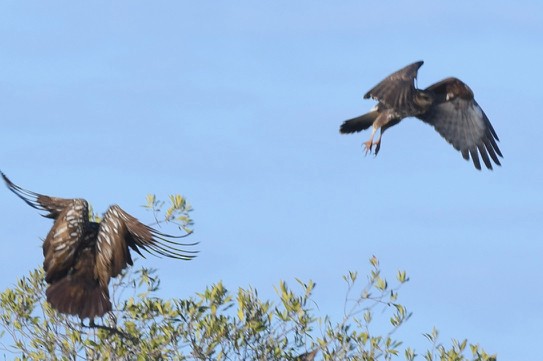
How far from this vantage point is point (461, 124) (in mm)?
20609

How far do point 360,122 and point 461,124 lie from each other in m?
2.19

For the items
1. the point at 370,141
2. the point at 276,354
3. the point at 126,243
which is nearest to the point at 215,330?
the point at 276,354

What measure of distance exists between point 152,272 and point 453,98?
8.03 m

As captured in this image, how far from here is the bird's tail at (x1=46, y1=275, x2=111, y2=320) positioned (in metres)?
13.7

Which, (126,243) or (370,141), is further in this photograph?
(370,141)

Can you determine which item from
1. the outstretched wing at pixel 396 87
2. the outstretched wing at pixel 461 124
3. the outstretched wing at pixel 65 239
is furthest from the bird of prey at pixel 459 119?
the outstretched wing at pixel 65 239

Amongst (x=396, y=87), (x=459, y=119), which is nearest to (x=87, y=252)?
(x=396, y=87)

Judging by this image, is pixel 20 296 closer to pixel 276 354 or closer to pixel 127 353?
pixel 127 353

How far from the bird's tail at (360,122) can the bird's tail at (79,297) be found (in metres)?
6.46

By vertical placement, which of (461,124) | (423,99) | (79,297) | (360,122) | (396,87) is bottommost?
(79,297)

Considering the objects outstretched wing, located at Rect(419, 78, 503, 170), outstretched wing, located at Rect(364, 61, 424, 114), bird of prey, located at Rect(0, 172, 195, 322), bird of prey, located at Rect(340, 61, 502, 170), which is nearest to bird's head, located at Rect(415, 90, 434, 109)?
bird of prey, located at Rect(340, 61, 502, 170)

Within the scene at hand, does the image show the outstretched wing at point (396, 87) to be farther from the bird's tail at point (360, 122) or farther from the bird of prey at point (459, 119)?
the bird of prey at point (459, 119)

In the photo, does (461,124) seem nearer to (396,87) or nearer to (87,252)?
(396,87)

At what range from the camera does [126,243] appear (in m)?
13.9
